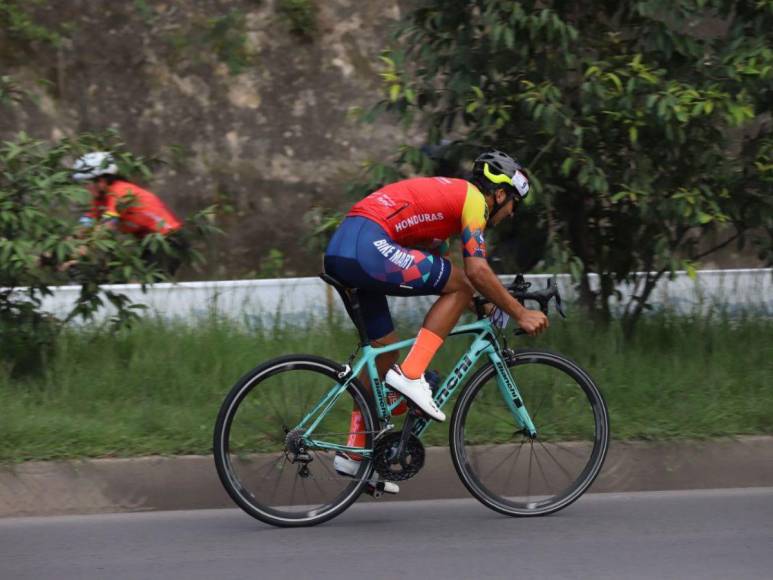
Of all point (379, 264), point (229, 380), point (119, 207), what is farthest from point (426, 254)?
point (119, 207)

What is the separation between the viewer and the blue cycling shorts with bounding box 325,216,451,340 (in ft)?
17.5

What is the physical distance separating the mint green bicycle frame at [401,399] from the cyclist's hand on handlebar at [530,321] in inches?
9.9

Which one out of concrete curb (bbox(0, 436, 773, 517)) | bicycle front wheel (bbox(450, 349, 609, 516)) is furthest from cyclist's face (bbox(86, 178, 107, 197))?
bicycle front wheel (bbox(450, 349, 609, 516))

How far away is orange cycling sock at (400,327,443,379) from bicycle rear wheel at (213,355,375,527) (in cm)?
26

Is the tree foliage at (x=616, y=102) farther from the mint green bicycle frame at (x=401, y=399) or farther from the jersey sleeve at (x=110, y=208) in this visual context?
the jersey sleeve at (x=110, y=208)

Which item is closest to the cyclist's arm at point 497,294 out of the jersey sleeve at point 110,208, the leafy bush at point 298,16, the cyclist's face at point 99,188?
the jersey sleeve at point 110,208

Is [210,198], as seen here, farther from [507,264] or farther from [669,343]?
[669,343]

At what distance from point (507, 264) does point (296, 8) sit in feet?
17.1

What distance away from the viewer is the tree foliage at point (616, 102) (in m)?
6.82

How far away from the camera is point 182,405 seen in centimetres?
655

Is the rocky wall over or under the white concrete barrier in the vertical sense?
over

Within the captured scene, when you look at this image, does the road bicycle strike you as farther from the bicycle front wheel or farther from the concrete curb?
the concrete curb

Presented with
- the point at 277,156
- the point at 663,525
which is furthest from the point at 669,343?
the point at 277,156

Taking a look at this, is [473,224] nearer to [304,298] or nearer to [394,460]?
[394,460]
